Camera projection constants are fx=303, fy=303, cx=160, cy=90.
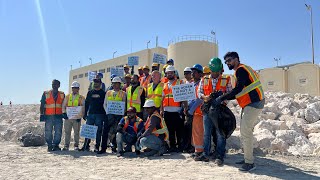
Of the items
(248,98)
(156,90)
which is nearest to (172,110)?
(156,90)

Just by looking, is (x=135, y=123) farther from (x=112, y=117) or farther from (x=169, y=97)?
(x=169, y=97)

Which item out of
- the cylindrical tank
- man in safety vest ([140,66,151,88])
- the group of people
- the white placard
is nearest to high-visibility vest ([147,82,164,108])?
the group of people

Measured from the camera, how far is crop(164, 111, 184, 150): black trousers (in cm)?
737

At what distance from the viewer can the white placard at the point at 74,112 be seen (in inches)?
343

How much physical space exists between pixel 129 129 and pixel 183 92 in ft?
5.81

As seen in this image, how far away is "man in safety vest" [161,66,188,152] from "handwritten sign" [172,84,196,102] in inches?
14.7

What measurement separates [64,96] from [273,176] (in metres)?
6.33

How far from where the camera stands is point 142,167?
594 centimetres

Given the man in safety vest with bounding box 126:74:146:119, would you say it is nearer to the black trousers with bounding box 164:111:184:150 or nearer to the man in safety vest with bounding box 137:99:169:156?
the man in safety vest with bounding box 137:99:169:156

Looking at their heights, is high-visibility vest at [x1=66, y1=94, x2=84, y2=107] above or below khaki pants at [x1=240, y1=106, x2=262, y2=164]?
above

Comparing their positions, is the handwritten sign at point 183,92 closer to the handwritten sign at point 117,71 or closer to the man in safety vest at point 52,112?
the man in safety vest at point 52,112

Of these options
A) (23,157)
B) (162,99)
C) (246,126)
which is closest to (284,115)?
(162,99)

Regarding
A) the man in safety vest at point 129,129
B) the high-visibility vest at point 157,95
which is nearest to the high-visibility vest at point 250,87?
the high-visibility vest at point 157,95

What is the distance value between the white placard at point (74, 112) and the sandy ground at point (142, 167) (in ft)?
4.68
